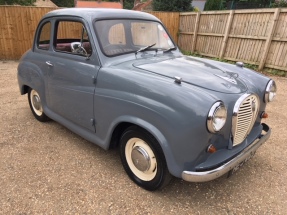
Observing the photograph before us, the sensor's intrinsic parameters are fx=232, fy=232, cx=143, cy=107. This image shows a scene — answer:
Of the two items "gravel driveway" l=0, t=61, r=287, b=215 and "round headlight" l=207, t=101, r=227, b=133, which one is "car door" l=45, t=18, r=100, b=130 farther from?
"round headlight" l=207, t=101, r=227, b=133

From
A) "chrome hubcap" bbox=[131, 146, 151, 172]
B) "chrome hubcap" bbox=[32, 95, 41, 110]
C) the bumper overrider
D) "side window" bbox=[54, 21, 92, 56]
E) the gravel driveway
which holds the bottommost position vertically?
the gravel driveway

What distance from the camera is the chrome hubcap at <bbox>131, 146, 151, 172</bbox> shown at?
2.30m

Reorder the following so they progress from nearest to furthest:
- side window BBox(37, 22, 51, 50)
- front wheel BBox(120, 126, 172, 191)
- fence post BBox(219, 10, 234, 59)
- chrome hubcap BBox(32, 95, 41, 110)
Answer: front wheel BBox(120, 126, 172, 191)
side window BBox(37, 22, 51, 50)
chrome hubcap BBox(32, 95, 41, 110)
fence post BBox(219, 10, 234, 59)

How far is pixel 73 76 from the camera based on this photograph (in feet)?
9.28

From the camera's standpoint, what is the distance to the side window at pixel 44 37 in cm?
338

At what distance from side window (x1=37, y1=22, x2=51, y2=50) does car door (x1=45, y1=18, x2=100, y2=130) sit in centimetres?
17

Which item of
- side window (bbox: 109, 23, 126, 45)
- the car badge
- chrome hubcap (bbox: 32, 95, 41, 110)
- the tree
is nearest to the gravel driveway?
chrome hubcap (bbox: 32, 95, 41, 110)

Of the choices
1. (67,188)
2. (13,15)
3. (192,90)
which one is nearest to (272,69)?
(192,90)

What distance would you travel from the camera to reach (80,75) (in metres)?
2.73

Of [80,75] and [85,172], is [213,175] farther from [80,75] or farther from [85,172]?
[80,75]

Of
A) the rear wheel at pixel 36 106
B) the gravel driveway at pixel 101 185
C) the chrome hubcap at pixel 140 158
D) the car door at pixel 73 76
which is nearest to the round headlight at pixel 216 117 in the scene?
the chrome hubcap at pixel 140 158

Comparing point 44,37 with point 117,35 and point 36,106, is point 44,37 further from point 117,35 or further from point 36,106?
point 117,35

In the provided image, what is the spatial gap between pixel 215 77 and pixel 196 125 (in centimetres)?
77

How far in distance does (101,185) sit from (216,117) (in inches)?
57.5
